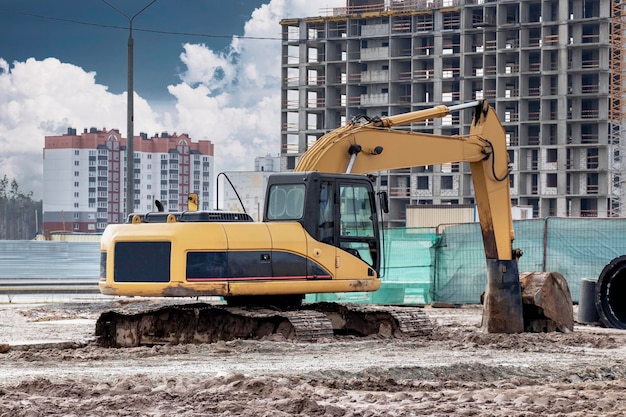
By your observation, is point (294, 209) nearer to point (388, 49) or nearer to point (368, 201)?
point (368, 201)

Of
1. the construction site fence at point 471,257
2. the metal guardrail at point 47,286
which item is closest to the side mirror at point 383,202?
the construction site fence at point 471,257

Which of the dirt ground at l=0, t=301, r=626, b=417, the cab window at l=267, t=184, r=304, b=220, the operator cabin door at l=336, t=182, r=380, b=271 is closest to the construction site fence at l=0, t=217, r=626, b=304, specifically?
the dirt ground at l=0, t=301, r=626, b=417

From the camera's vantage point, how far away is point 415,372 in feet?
45.7

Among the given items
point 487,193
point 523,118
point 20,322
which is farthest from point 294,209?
point 523,118

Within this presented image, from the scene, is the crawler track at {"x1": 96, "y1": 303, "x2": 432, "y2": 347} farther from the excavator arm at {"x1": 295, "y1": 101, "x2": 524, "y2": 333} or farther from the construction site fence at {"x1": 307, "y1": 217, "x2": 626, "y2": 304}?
the construction site fence at {"x1": 307, "y1": 217, "x2": 626, "y2": 304}

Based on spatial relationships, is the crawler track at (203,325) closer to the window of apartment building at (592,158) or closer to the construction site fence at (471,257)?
the construction site fence at (471,257)

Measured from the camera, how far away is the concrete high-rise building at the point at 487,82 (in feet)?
349

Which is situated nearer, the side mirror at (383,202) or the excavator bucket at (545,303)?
the side mirror at (383,202)

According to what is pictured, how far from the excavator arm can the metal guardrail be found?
67.9 feet

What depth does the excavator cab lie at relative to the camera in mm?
17781

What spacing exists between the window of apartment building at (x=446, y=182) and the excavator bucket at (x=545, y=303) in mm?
93673

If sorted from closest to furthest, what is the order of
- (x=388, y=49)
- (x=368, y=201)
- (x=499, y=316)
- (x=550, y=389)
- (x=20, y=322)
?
(x=550, y=389) → (x=368, y=201) → (x=499, y=316) → (x=20, y=322) → (x=388, y=49)

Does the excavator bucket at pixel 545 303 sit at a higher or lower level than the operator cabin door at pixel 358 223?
lower

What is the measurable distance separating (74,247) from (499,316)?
73.8ft
